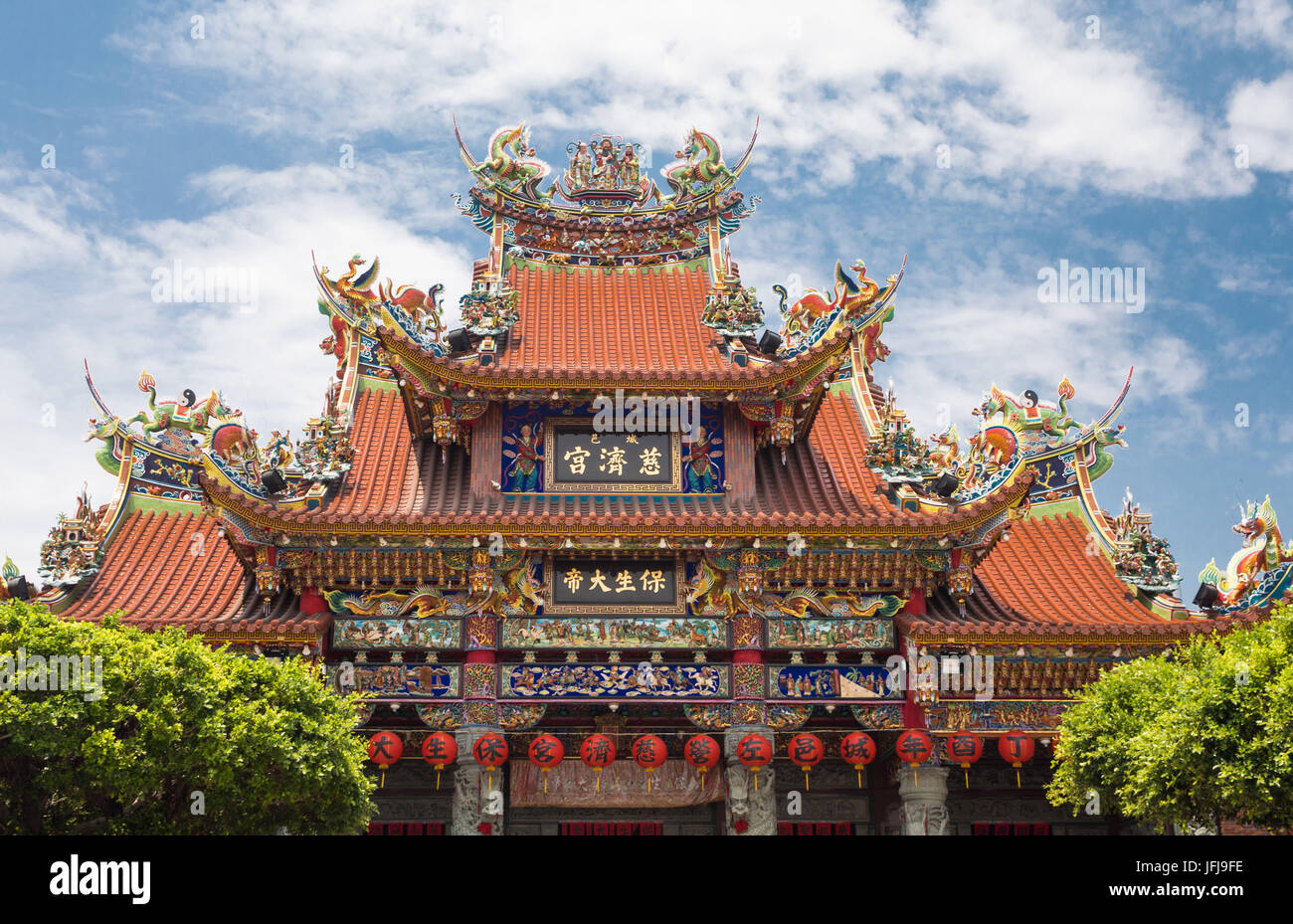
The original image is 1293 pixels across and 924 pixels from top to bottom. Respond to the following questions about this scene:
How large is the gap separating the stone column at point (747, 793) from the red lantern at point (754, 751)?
2.8 inches

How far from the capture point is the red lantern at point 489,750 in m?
14.2

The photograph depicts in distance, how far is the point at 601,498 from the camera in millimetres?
15883

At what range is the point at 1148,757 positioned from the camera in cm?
1126

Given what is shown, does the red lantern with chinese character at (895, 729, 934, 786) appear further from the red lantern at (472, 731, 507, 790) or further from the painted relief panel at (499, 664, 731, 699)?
the red lantern at (472, 731, 507, 790)

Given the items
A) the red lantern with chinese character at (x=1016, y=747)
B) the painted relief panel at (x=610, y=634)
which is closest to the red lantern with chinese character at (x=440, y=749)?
the painted relief panel at (x=610, y=634)

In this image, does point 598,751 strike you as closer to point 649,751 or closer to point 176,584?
point 649,751

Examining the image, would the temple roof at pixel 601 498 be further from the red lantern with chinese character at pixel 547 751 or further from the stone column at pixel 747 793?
the red lantern with chinese character at pixel 547 751

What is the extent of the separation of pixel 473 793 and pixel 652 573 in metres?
3.43

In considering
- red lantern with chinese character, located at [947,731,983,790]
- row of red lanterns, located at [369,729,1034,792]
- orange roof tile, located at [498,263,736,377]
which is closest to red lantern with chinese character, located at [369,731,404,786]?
row of red lanterns, located at [369,729,1034,792]

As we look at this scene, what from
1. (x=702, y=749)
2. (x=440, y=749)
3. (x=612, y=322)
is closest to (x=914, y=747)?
(x=702, y=749)

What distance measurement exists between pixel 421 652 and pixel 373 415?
4998 mm
